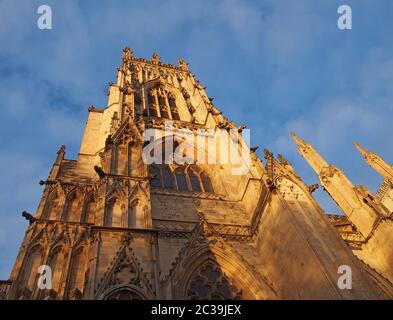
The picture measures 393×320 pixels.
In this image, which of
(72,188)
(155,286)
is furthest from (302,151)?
(155,286)

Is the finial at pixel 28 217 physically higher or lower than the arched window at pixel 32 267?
higher

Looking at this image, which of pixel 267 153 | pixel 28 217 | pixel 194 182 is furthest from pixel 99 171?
pixel 267 153

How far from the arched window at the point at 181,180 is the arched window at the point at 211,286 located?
16.7ft

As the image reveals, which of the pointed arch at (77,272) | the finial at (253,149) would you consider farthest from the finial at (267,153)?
the pointed arch at (77,272)

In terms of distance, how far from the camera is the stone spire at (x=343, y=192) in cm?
1510

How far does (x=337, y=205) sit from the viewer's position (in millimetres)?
17234

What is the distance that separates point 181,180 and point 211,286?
6.44m

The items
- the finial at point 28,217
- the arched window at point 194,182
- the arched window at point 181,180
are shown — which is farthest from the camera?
the arched window at point 194,182

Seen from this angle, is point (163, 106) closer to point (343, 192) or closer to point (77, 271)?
point (343, 192)

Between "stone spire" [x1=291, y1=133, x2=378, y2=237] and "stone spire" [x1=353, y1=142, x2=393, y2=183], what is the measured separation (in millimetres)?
3753

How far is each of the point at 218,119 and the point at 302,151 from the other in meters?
4.99

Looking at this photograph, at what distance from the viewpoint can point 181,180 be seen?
16.6m

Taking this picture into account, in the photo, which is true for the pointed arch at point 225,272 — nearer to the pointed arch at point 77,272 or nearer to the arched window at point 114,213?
the arched window at point 114,213
